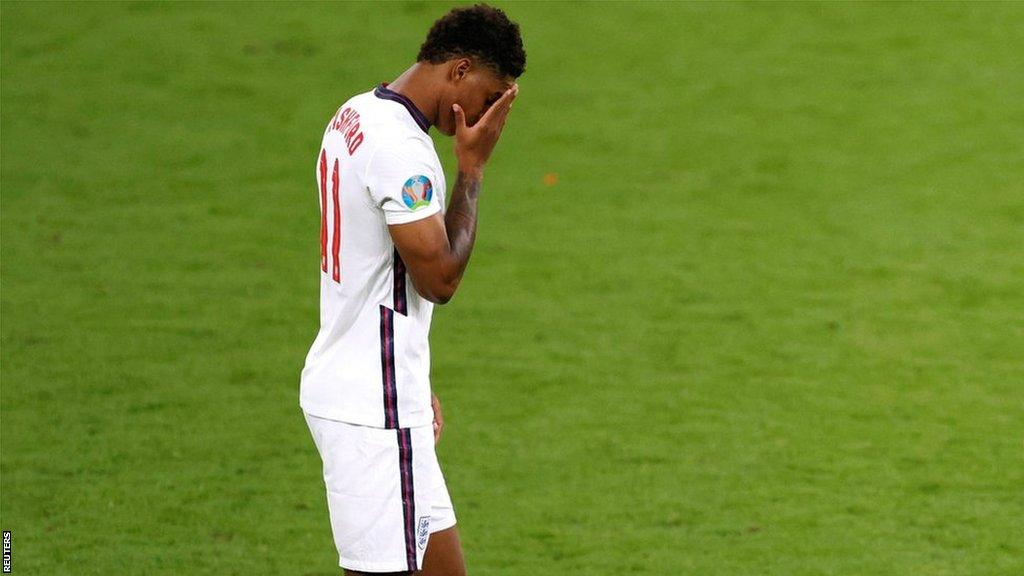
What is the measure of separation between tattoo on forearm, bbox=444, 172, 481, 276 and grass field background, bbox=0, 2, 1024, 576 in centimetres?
202

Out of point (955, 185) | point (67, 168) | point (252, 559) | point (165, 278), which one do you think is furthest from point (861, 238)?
point (67, 168)

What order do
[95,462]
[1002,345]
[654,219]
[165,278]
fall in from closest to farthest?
1. [95,462]
2. [1002,345]
3. [165,278]
4. [654,219]

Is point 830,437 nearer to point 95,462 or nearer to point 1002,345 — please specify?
point 1002,345

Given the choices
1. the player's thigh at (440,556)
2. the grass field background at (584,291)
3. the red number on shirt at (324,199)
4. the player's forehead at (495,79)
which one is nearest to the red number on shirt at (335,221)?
the red number on shirt at (324,199)

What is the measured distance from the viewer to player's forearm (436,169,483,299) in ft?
9.45

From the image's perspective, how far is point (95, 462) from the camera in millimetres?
5480

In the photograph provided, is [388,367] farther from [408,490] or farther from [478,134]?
[478,134]

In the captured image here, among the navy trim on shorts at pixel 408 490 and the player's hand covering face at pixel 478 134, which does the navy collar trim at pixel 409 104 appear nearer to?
the player's hand covering face at pixel 478 134

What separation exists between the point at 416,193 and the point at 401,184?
3 centimetres

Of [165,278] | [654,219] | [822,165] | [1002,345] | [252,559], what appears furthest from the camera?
[822,165]

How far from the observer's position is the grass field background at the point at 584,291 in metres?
5.01

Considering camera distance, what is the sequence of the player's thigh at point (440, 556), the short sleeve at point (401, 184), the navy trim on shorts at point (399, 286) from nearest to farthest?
the short sleeve at point (401, 184)
the navy trim on shorts at point (399, 286)
the player's thigh at point (440, 556)

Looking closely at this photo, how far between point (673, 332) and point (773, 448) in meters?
1.28

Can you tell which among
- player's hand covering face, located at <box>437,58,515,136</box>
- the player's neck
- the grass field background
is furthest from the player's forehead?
the grass field background
